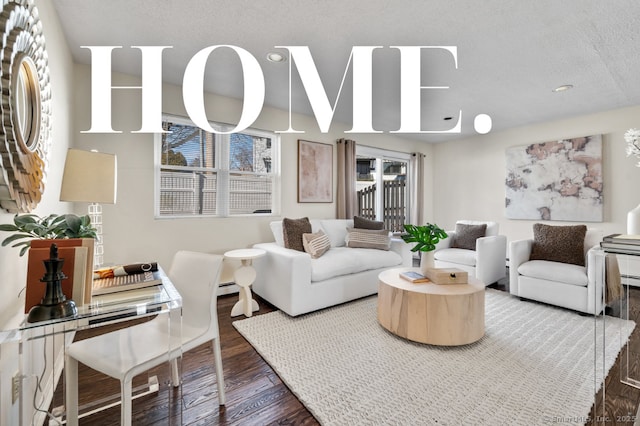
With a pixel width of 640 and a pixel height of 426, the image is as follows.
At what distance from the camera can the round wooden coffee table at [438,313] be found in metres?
2.04

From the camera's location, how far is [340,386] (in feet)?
5.38

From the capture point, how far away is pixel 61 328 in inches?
36.1

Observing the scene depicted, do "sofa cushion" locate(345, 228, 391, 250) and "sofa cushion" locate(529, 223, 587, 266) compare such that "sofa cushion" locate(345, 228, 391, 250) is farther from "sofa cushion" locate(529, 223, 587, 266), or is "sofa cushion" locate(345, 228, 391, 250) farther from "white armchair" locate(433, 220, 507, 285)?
"sofa cushion" locate(529, 223, 587, 266)

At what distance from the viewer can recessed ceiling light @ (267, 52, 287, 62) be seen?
8.07 feet

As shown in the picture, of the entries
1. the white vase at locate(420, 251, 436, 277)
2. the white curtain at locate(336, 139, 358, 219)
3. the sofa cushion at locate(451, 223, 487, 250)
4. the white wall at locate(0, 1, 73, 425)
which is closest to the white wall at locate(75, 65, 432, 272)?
the white wall at locate(0, 1, 73, 425)

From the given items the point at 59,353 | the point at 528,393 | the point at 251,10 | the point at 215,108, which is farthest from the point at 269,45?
the point at 528,393

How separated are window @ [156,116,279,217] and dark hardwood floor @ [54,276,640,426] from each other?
1.79 meters

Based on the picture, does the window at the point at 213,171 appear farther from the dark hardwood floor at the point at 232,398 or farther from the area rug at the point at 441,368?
the dark hardwood floor at the point at 232,398

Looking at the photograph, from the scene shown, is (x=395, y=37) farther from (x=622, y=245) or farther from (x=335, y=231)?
(x=335, y=231)

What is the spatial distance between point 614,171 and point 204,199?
5468 mm

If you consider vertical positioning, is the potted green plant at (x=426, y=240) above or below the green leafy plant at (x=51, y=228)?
below

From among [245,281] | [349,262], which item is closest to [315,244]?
[349,262]

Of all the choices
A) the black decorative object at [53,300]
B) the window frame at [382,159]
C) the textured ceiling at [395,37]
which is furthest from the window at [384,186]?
the black decorative object at [53,300]

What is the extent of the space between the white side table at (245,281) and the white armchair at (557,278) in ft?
9.24
